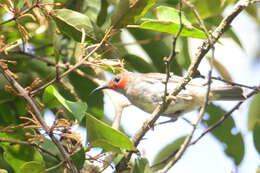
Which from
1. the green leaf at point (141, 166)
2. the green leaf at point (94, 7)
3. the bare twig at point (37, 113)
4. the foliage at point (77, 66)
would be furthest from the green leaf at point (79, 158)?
the green leaf at point (94, 7)

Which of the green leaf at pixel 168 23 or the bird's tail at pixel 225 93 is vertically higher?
the green leaf at pixel 168 23

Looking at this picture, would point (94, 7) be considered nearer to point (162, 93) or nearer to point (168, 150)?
point (162, 93)

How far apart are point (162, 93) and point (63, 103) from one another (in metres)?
2.18

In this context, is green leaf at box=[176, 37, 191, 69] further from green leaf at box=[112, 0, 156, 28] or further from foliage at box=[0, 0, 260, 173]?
green leaf at box=[112, 0, 156, 28]

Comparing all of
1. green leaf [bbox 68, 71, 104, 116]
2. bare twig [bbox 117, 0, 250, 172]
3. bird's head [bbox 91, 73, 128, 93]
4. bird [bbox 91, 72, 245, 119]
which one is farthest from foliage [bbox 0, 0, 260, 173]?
bird's head [bbox 91, 73, 128, 93]

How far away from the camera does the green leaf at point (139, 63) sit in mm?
4621

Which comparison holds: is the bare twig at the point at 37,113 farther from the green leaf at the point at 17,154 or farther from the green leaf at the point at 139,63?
the green leaf at the point at 139,63

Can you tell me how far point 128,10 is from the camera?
11.4 ft

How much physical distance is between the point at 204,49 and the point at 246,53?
65.2 inches

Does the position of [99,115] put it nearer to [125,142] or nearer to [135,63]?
[135,63]

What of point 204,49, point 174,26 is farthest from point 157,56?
point 204,49

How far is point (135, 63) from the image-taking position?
4648 millimetres

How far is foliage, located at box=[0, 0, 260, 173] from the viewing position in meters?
3.18

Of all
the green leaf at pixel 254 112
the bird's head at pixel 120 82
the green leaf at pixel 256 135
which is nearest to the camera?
the green leaf at pixel 256 135
